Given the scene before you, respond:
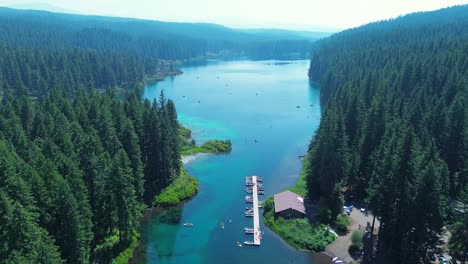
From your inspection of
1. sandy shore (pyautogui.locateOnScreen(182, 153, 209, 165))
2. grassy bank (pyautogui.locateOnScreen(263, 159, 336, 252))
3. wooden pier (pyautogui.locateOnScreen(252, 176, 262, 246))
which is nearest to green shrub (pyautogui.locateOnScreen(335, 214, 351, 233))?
grassy bank (pyautogui.locateOnScreen(263, 159, 336, 252))

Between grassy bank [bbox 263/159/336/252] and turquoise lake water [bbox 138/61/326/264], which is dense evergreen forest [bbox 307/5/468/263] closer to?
grassy bank [bbox 263/159/336/252]

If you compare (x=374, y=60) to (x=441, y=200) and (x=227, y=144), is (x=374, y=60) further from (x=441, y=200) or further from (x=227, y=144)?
(x=441, y=200)

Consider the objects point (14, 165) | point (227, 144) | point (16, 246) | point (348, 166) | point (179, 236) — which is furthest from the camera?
point (227, 144)

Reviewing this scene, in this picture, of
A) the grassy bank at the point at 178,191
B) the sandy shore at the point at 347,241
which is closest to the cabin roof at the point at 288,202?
the sandy shore at the point at 347,241

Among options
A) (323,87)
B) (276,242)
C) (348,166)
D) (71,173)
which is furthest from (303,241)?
(323,87)

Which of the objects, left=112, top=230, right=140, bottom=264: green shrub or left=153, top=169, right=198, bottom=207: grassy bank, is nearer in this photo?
left=112, top=230, right=140, bottom=264: green shrub

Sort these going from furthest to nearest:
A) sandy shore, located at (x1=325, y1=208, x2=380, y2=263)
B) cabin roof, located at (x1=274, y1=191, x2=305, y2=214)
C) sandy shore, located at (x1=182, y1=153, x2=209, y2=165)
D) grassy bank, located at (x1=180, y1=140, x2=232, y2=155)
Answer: grassy bank, located at (x1=180, y1=140, x2=232, y2=155) < sandy shore, located at (x1=182, y1=153, x2=209, y2=165) < cabin roof, located at (x1=274, y1=191, x2=305, y2=214) < sandy shore, located at (x1=325, y1=208, x2=380, y2=263)

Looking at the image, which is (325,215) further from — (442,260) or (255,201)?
(442,260)
